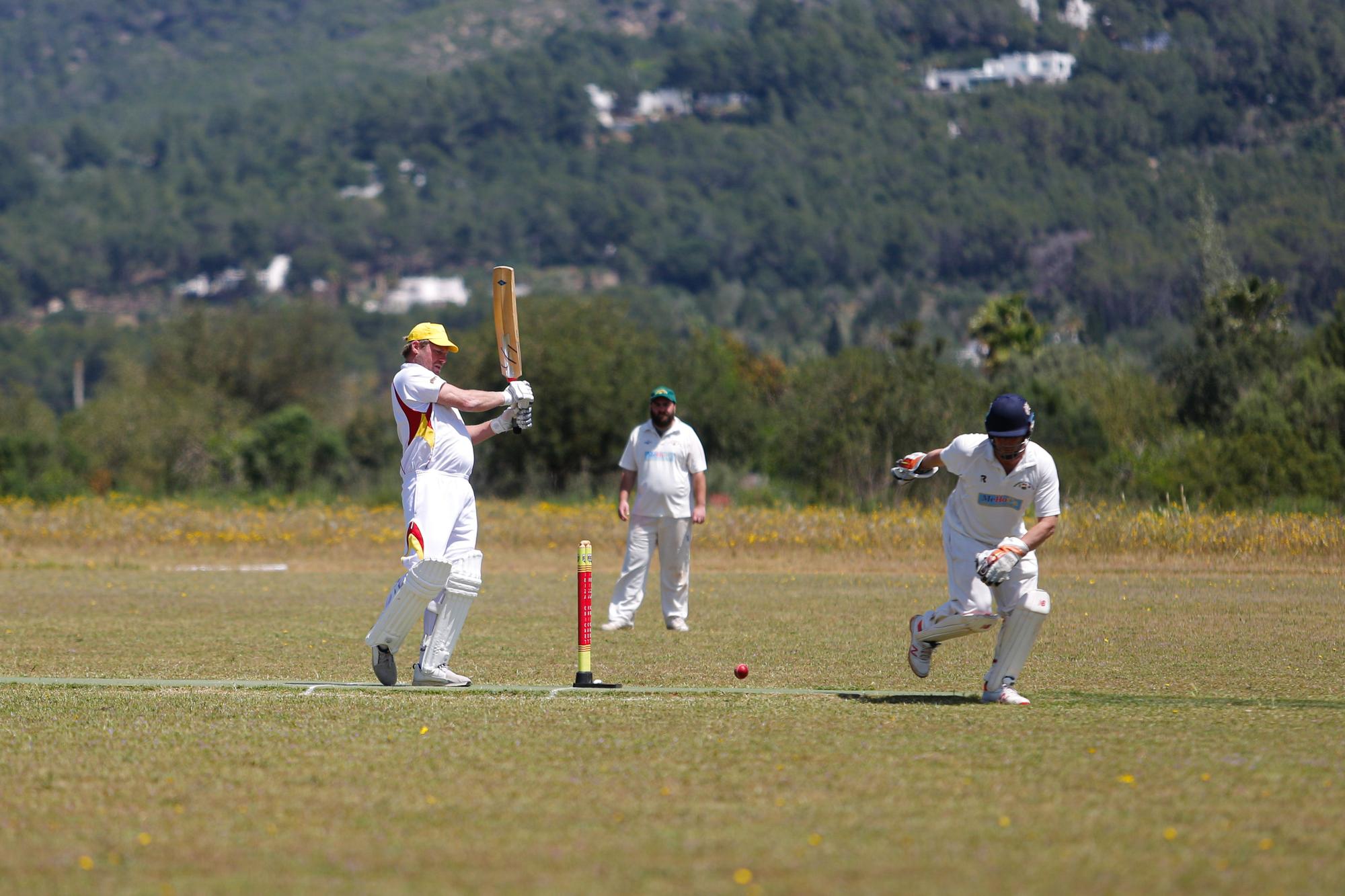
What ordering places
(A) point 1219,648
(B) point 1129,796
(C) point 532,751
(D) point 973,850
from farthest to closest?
(A) point 1219,648
(C) point 532,751
(B) point 1129,796
(D) point 973,850

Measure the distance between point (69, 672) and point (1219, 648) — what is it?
9.10 metres

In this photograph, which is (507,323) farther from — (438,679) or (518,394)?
(438,679)

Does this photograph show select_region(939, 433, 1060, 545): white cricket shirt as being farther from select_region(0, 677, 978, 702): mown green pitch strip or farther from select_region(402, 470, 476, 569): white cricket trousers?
select_region(402, 470, 476, 569): white cricket trousers

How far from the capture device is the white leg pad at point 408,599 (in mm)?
10617

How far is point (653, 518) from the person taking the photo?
16125 millimetres

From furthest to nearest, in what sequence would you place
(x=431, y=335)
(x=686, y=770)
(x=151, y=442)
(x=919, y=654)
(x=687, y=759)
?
(x=151, y=442)
(x=431, y=335)
(x=919, y=654)
(x=687, y=759)
(x=686, y=770)

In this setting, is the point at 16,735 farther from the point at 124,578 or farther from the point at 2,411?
the point at 2,411

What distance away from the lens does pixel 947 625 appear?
10203 millimetres

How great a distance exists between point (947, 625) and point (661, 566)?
583cm

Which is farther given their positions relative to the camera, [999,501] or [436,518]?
[436,518]

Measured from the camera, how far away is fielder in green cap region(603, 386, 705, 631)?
1582cm

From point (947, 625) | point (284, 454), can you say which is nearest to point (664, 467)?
point (947, 625)

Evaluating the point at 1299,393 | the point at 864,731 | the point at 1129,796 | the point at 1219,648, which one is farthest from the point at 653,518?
the point at 1299,393

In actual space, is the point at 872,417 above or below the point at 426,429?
below
